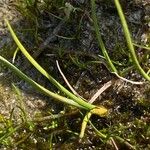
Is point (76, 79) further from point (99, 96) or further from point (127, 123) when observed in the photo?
point (127, 123)

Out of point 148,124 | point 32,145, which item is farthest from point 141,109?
point 32,145

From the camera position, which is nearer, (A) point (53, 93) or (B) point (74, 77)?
(A) point (53, 93)

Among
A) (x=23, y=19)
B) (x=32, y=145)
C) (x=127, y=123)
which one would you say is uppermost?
(x=23, y=19)

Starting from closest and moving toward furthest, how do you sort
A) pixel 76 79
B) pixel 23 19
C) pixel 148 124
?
pixel 148 124 < pixel 76 79 < pixel 23 19

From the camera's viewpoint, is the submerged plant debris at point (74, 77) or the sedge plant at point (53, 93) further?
the submerged plant debris at point (74, 77)

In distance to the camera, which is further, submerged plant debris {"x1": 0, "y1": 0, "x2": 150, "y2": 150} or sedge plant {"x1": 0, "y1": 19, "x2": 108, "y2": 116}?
submerged plant debris {"x1": 0, "y1": 0, "x2": 150, "y2": 150}

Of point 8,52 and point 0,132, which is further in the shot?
point 8,52

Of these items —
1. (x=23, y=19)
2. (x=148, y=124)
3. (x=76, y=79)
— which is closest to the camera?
(x=148, y=124)

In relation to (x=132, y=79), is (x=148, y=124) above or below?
below
